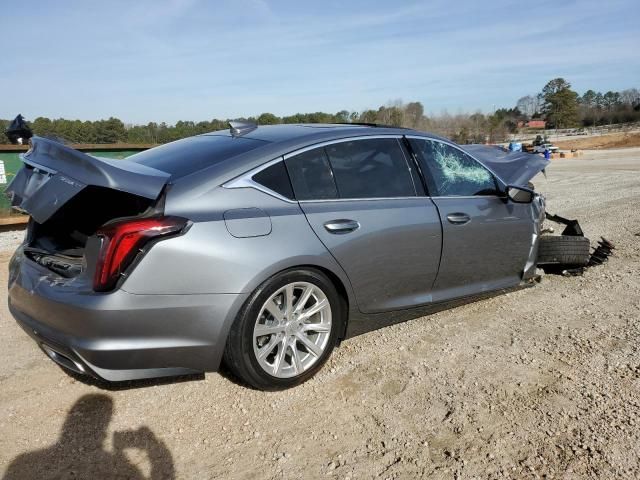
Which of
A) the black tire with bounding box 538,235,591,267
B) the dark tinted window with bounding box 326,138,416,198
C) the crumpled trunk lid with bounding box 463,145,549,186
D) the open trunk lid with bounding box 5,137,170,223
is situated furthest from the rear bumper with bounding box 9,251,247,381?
the black tire with bounding box 538,235,591,267

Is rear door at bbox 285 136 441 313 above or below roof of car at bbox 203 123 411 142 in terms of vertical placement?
below

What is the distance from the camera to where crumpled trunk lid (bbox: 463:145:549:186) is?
5.17 m

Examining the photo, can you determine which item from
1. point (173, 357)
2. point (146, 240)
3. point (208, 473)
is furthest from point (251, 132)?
point (208, 473)

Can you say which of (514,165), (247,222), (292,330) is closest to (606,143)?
(514,165)

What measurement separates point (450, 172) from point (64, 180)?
271 cm

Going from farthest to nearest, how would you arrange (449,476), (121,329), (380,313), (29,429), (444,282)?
1. (444,282)
2. (380,313)
3. (29,429)
4. (121,329)
5. (449,476)

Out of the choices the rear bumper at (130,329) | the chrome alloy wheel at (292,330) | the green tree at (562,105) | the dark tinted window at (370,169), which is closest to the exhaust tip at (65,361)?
the rear bumper at (130,329)

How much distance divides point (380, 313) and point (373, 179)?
919 millimetres

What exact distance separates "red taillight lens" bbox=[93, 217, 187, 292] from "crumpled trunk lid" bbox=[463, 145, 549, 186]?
3303 mm

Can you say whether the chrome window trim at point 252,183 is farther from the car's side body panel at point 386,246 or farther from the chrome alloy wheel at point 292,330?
the chrome alloy wheel at point 292,330

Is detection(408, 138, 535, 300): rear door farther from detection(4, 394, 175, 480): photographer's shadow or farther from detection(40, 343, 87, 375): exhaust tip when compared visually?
detection(40, 343, 87, 375): exhaust tip

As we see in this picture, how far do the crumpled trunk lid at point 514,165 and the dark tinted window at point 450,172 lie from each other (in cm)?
71

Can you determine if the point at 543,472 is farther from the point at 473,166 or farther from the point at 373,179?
the point at 473,166

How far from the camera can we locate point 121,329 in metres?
2.61
